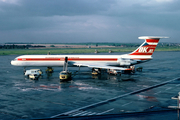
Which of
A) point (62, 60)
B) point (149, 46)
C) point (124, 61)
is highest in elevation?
point (149, 46)

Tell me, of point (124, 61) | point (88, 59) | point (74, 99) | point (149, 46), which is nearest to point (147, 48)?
point (149, 46)

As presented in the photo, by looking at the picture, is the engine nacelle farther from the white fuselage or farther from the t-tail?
the t-tail

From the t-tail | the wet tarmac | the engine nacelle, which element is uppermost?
the t-tail

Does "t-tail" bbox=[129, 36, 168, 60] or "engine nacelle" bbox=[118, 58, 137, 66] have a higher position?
"t-tail" bbox=[129, 36, 168, 60]

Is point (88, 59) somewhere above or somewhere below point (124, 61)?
above

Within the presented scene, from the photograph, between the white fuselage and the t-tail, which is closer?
the white fuselage

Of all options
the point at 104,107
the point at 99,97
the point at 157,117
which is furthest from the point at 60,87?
the point at 157,117

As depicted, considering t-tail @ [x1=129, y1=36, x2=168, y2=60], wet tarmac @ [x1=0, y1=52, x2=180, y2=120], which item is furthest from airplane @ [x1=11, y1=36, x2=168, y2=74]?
wet tarmac @ [x1=0, y1=52, x2=180, y2=120]

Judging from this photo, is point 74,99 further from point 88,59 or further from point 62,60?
point 88,59

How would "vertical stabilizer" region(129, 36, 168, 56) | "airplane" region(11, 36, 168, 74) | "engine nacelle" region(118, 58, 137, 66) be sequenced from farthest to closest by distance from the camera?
"vertical stabilizer" region(129, 36, 168, 56)
"engine nacelle" region(118, 58, 137, 66)
"airplane" region(11, 36, 168, 74)

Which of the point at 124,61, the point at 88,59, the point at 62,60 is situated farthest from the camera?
the point at 88,59

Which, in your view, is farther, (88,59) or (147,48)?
(147,48)

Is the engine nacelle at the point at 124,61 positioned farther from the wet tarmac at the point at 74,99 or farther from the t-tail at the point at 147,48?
the wet tarmac at the point at 74,99

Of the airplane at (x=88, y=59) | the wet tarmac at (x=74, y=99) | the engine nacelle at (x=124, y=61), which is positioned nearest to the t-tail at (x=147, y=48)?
the airplane at (x=88, y=59)
